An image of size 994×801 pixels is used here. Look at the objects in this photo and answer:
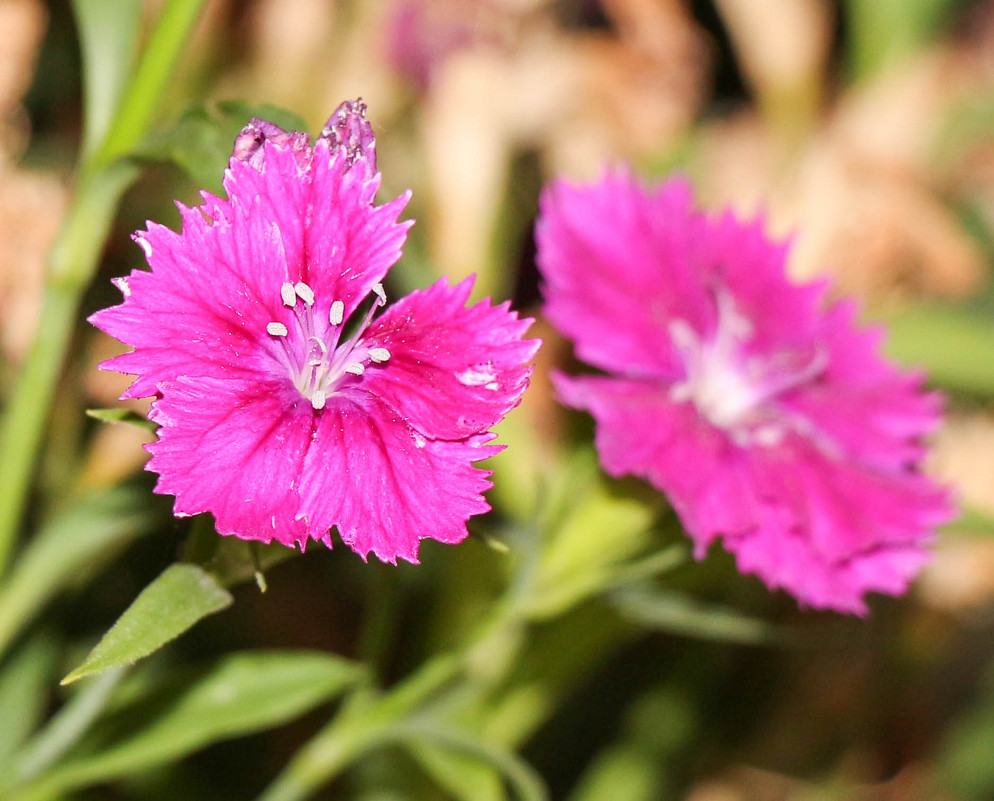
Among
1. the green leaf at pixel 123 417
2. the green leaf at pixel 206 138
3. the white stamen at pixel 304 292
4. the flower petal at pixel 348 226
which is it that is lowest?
the green leaf at pixel 123 417

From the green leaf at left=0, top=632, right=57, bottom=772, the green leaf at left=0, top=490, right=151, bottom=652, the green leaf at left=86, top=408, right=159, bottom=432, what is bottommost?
the green leaf at left=0, top=632, right=57, bottom=772

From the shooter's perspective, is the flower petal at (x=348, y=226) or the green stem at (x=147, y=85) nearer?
the flower petal at (x=348, y=226)

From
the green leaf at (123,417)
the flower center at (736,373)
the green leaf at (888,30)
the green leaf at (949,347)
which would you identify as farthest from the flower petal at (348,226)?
the green leaf at (888,30)

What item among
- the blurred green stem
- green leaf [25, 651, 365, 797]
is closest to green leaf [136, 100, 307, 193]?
the blurred green stem

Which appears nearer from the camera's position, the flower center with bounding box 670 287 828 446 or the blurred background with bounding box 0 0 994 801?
the flower center with bounding box 670 287 828 446

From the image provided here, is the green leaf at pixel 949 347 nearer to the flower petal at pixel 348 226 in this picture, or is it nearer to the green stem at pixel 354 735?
the green stem at pixel 354 735

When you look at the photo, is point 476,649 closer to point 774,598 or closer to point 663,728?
point 663,728

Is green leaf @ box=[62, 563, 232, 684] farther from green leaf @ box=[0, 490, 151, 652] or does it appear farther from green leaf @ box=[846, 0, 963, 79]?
green leaf @ box=[846, 0, 963, 79]
